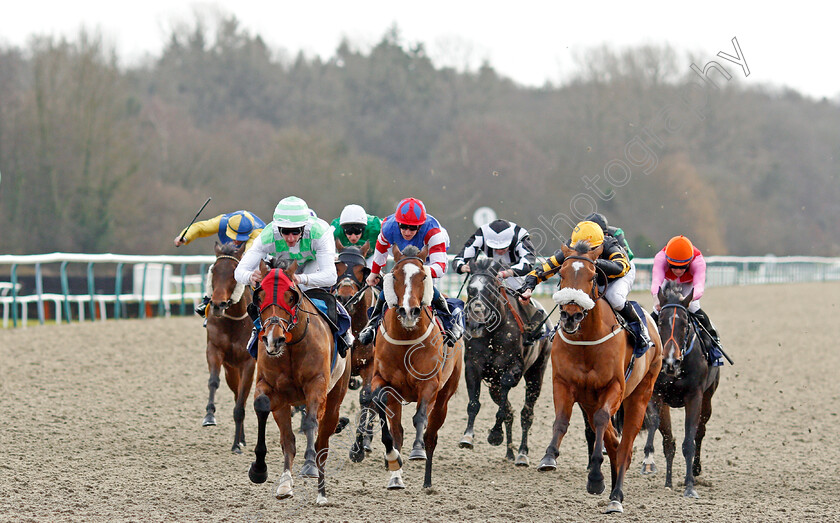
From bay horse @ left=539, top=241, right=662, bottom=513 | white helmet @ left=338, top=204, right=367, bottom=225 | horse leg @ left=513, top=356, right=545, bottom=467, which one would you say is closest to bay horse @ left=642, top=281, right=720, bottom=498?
bay horse @ left=539, top=241, right=662, bottom=513

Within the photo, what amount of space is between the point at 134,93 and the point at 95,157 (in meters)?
6.46

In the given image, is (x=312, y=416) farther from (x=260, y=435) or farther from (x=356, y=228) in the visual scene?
(x=356, y=228)

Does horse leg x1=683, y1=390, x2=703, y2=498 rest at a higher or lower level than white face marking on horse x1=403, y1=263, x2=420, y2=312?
lower

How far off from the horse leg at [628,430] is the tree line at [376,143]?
13.2m

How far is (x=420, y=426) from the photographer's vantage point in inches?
239

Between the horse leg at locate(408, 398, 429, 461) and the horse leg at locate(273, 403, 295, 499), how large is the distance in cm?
83

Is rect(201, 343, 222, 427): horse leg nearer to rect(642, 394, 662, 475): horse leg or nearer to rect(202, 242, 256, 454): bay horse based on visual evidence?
rect(202, 242, 256, 454): bay horse

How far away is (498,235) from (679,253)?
5.09ft

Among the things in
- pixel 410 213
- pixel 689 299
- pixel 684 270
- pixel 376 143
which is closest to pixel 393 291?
pixel 410 213

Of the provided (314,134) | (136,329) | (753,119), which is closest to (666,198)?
(753,119)

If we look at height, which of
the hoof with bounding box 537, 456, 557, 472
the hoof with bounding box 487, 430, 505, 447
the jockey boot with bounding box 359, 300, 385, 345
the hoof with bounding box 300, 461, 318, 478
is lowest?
the hoof with bounding box 487, 430, 505, 447

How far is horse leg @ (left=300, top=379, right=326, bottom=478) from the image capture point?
5.46 metres

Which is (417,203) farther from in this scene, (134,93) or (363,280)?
(134,93)

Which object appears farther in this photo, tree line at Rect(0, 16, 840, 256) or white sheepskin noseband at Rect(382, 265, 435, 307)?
tree line at Rect(0, 16, 840, 256)
